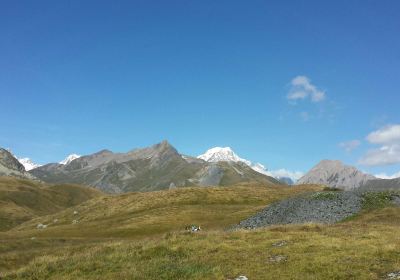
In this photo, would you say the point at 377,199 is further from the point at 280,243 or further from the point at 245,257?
the point at 245,257

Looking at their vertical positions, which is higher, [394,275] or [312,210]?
[312,210]

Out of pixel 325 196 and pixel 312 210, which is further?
pixel 325 196

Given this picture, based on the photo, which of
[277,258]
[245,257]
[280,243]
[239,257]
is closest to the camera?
[277,258]

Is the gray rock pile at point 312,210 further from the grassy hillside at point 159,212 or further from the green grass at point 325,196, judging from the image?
the grassy hillside at point 159,212

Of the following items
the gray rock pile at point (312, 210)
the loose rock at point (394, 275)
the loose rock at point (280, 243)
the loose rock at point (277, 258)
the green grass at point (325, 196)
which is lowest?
the loose rock at point (394, 275)

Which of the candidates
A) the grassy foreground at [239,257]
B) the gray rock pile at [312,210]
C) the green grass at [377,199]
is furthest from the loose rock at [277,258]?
the green grass at [377,199]

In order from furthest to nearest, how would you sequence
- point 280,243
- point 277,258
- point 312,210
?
point 312,210 → point 280,243 → point 277,258

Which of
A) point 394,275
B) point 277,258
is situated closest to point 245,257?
point 277,258

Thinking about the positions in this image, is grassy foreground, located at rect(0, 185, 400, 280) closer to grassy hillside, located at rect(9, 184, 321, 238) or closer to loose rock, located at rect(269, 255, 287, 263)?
loose rock, located at rect(269, 255, 287, 263)

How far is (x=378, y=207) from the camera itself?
61.2m

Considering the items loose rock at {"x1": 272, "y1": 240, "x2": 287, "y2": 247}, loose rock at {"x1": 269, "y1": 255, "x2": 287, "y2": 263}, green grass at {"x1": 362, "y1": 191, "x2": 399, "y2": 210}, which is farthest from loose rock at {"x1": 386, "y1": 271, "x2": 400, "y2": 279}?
green grass at {"x1": 362, "y1": 191, "x2": 399, "y2": 210}

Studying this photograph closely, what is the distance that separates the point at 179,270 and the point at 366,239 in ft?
47.4

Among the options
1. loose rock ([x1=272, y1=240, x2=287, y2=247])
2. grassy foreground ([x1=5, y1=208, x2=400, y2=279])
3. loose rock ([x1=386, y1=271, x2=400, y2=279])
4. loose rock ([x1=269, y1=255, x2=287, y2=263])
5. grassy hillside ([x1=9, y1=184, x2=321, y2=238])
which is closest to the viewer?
loose rock ([x1=386, y1=271, x2=400, y2=279])

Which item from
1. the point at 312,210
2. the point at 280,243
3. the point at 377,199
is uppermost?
the point at 377,199
